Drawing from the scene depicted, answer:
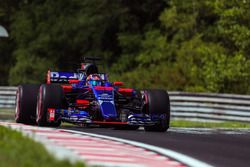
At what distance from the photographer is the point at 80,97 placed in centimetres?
1762

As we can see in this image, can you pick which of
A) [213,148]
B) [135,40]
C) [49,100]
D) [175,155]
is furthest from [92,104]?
[135,40]

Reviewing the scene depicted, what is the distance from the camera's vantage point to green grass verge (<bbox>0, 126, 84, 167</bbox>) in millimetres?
8531

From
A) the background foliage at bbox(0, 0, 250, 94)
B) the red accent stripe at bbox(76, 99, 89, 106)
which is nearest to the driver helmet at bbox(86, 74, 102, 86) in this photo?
the red accent stripe at bbox(76, 99, 89, 106)

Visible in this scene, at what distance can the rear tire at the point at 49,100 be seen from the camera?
16.7 meters

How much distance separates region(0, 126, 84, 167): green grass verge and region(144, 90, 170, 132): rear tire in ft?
20.7

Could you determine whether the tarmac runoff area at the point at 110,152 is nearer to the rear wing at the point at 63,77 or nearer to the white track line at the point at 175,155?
the white track line at the point at 175,155

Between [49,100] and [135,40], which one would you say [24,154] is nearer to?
[49,100]

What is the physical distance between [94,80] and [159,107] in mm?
1637

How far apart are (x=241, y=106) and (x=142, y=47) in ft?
55.7

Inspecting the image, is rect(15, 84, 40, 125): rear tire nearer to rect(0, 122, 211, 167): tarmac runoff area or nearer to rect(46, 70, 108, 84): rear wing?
rect(46, 70, 108, 84): rear wing

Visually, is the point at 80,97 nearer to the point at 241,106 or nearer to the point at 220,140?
the point at 220,140

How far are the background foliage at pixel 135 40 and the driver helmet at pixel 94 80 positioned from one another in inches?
615

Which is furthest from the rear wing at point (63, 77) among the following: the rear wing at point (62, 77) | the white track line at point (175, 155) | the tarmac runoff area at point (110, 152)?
the white track line at point (175, 155)

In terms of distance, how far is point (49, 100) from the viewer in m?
16.7
